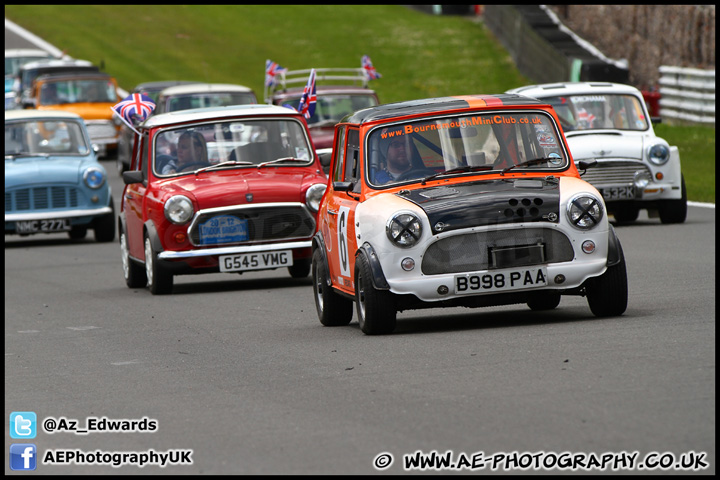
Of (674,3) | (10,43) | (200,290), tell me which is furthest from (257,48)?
(200,290)

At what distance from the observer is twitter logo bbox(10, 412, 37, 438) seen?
7293mm

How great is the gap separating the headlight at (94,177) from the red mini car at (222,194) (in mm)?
5377

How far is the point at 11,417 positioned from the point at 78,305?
611 centimetres

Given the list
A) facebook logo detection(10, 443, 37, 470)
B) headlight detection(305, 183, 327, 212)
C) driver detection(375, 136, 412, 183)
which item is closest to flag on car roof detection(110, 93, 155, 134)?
headlight detection(305, 183, 327, 212)

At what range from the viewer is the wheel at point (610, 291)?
9.91m

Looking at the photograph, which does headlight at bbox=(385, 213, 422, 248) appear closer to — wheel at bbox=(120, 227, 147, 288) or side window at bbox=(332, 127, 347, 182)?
side window at bbox=(332, 127, 347, 182)

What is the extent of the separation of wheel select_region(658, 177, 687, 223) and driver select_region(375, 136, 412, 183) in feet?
29.1

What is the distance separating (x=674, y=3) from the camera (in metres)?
36.7

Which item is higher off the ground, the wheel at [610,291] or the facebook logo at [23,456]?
the wheel at [610,291]

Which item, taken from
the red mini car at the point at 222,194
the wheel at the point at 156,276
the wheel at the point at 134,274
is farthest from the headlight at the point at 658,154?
the wheel at the point at 156,276

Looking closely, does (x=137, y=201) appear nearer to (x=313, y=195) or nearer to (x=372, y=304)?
(x=313, y=195)

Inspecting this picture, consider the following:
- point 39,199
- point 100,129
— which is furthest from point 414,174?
point 100,129

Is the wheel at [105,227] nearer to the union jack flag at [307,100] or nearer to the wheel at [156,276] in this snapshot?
the union jack flag at [307,100]

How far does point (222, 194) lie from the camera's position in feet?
46.7
